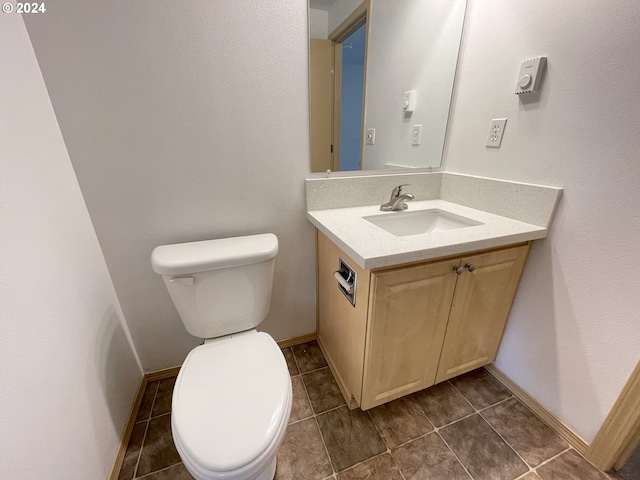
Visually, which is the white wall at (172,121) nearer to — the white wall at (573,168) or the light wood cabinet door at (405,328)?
the light wood cabinet door at (405,328)

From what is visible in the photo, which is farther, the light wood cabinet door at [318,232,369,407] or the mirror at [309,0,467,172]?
the mirror at [309,0,467,172]

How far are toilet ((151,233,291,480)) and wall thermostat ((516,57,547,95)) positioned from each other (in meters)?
1.11

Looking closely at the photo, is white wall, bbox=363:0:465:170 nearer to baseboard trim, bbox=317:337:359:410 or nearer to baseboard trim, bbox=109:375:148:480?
baseboard trim, bbox=317:337:359:410

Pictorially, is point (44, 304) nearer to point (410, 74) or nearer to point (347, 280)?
point (347, 280)

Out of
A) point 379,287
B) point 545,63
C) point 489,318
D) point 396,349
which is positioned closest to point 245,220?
point 379,287

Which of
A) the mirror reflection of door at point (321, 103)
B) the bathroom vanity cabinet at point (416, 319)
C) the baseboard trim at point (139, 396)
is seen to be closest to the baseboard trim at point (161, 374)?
the baseboard trim at point (139, 396)

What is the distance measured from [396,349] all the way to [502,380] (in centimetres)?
74

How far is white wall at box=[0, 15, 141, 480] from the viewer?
0.64 m

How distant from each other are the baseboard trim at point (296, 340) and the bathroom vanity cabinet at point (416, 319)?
333 millimetres

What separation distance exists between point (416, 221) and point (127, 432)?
157 cm

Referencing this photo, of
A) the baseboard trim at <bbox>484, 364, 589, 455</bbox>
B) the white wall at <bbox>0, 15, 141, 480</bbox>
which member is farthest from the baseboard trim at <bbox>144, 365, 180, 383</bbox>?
the baseboard trim at <bbox>484, 364, 589, 455</bbox>

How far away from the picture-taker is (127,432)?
113cm

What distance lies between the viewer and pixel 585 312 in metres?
0.98

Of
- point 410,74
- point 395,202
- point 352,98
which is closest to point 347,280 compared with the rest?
point 395,202
